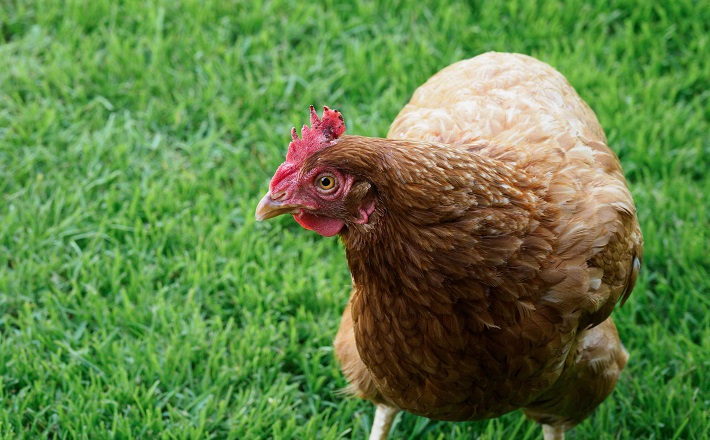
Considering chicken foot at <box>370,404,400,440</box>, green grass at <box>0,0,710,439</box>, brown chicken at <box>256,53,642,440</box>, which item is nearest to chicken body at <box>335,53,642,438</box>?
brown chicken at <box>256,53,642,440</box>

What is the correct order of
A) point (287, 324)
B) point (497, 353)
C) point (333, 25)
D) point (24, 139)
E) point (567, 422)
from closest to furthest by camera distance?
point (497, 353) < point (567, 422) < point (287, 324) < point (24, 139) < point (333, 25)

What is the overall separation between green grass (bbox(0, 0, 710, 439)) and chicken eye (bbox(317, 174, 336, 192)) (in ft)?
4.93

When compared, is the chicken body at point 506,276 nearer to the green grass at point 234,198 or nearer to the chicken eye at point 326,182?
the chicken eye at point 326,182

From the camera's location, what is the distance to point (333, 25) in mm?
5621

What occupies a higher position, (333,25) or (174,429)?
(333,25)

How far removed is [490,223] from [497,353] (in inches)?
18.8

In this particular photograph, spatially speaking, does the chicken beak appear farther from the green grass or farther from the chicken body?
the green grass

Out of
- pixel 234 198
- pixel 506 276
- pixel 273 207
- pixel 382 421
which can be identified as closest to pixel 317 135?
pixel 273 207

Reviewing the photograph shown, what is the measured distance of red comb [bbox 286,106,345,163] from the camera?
8.65 feet

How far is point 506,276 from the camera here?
2.70 meters

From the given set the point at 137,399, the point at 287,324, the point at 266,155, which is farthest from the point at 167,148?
the point at 137,399

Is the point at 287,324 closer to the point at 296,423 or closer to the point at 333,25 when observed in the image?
the point at 296,423

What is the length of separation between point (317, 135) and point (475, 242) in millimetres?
588

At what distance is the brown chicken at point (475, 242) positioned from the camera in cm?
260
